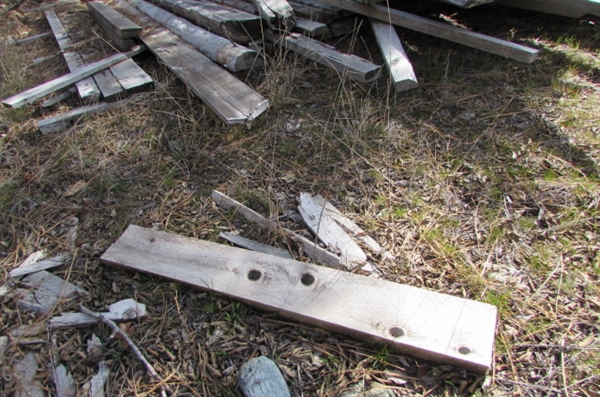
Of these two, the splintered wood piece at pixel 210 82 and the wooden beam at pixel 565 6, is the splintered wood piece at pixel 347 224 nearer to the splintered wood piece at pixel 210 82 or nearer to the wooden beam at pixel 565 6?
the splintered wood piece at pixel 210 82

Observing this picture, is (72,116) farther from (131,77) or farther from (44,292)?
(44,292)

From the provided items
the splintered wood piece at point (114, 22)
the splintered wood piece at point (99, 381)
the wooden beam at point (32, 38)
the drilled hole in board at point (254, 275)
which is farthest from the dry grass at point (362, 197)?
the wooden beam at point (32, 38)

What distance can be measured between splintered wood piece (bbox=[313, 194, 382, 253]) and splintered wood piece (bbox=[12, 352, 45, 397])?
162 cm

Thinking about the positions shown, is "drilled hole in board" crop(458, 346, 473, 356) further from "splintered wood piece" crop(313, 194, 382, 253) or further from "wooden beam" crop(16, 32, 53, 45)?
"wooden beam" crop(16, 32, 53, 45)

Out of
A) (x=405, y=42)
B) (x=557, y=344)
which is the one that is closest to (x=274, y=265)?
(x=557, y=344)

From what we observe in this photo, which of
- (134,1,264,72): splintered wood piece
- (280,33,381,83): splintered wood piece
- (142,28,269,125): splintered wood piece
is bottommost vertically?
Answer: (142,28,269,125): splintered wood piece

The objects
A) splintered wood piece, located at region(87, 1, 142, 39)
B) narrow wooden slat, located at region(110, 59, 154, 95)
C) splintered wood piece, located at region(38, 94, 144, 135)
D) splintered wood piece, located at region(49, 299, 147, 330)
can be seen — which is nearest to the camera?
splintered wood piece, located at region(49, 299, 147, 330)

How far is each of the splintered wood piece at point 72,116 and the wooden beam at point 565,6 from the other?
147 inches

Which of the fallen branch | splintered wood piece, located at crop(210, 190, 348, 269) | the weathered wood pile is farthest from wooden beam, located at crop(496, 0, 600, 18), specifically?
the fallen branch

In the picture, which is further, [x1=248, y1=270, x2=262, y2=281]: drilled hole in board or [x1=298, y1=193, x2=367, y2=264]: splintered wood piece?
[x1=298, y1=193, x2=367, y2=264]: splintered wood piece

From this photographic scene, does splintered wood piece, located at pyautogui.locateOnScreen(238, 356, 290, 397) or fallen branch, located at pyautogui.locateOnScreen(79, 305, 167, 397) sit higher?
splintered wood piece, located at pyautogui.locateOnScreen(238, 356, 290, 397)

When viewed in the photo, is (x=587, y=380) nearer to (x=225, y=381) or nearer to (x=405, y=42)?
(x=225, y=381)

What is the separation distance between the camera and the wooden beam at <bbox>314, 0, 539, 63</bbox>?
3.38m

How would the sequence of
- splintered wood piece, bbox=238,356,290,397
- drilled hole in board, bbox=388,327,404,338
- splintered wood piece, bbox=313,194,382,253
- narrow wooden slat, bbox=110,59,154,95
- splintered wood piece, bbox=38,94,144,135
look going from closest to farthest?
splintered wood piece, bbox=238,356,290,397
drilled hole in board, bbox=388,327,404,338
splintered wood piece, bbox=313,194,382,253
splintered wood piece, bbox=38,94,144,135
narrow wooden slat, bbox=110,59,154,95
